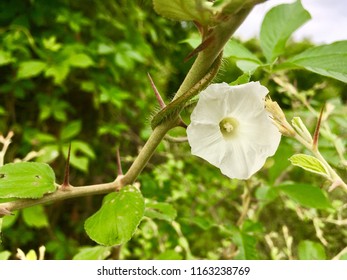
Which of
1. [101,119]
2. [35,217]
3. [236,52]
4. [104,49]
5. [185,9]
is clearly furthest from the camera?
[101,119]

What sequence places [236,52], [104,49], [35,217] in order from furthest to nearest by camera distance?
1. [104,49]
2. [35,217]
3. [236,52]

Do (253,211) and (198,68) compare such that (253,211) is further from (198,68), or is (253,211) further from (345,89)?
(345,89)

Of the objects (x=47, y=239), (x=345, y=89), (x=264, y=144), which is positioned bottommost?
(x=47, y=239)

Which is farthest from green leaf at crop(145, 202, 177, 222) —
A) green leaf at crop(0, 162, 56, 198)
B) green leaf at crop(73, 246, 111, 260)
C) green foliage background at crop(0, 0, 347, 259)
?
green foliage background at crop(0, 0, 347, 259)

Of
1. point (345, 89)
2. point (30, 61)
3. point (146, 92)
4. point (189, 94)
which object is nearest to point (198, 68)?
point (189, 94)

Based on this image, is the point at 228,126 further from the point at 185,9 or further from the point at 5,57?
the point at 5,57

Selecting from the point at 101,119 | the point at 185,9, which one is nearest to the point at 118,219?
the point at 185,9

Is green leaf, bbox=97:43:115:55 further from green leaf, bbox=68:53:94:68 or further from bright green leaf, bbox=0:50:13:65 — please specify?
bright green leaf, bbox=0:50:13:65
